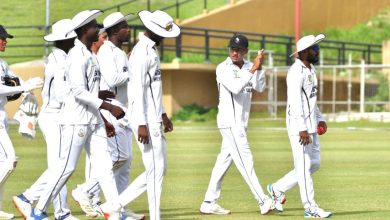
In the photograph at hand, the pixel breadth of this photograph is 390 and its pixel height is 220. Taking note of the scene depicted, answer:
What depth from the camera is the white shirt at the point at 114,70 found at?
15164 millimetres

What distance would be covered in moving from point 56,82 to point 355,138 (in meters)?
21.1

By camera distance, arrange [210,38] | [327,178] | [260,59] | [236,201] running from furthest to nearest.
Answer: [210,38] < [327,178] < [236,201] < [260,59]

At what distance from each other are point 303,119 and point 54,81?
2939 millimetres

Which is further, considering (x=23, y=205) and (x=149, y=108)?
(x=23, y=205)

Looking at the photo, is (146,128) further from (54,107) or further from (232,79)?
(232,79)

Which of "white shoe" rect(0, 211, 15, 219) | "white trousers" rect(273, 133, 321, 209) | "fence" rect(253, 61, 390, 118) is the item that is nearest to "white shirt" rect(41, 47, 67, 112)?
"white shoe" rect(0, 211, 15, 219)

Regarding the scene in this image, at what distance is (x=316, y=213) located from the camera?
15.1 m

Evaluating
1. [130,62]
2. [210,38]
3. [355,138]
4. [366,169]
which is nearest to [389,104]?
[355,138]

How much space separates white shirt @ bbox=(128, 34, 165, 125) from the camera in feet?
44.6

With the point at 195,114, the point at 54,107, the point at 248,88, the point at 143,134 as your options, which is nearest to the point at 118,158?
the point at 54,107

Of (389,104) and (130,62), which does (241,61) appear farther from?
(389,104)

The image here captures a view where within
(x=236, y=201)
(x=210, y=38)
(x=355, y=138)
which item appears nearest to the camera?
(x=236, y=201)

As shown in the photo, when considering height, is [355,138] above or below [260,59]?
below

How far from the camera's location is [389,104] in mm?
43281
